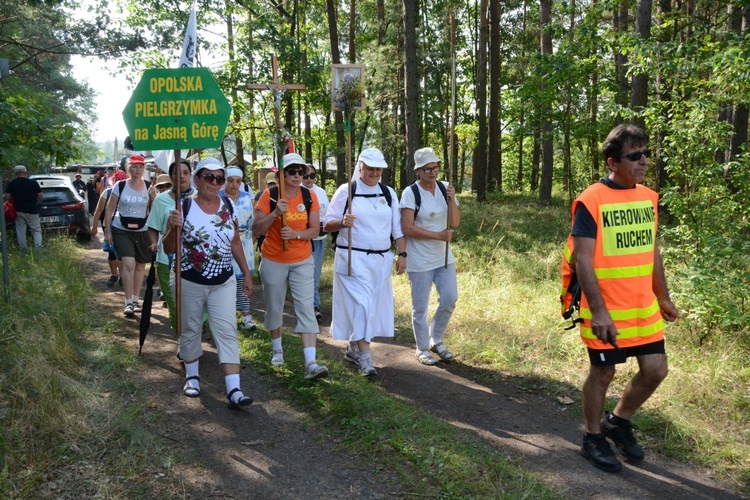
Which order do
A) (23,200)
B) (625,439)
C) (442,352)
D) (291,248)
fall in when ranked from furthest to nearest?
(23,200), (442,352), (291,248), (625,439)

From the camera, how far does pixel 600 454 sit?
419cm

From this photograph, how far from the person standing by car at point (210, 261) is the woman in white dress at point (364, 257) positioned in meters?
1.18

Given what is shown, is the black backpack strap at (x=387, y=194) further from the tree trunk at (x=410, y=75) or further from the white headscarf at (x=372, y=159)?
the tree trunk at (x=410, y=75)

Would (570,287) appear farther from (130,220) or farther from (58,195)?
(58,195)

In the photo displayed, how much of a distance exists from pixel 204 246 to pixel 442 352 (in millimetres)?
2878

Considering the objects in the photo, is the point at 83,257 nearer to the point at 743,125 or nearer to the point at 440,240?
the point at 440,240

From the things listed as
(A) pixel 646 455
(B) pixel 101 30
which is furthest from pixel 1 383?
(B) pixel 101 30

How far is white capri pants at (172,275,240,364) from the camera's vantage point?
208 inches

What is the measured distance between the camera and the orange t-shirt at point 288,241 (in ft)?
20.2

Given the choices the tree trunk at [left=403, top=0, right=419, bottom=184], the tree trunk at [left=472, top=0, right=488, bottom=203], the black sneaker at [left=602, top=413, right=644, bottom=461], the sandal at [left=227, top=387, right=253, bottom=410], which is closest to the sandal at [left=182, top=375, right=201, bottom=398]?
the sandal at [left=227, top=387, right=253, bottom=410]

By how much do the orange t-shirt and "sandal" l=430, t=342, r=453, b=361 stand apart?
1773 mm

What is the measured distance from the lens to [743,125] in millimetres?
12469

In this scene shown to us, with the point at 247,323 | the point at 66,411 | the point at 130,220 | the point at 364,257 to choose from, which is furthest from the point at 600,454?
the point at 130,220

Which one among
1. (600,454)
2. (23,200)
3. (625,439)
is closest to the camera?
(600,454)
